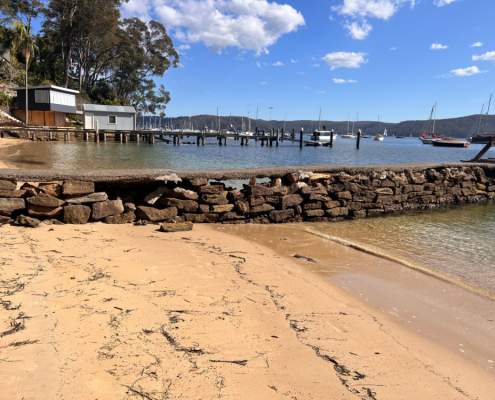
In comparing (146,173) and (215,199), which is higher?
(146,173)

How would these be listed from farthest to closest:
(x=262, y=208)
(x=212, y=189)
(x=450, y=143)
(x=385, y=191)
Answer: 1. (x=450, y=143)
2. (x=385, y=191)
3. (x=262, y=208)
4. (x=212, y=189)

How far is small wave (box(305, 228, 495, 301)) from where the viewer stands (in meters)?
4.87

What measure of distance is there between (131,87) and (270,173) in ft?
206

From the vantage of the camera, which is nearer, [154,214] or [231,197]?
[154,214]

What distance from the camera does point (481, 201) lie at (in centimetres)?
1248

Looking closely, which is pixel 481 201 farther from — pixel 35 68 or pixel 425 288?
pixel 35 68

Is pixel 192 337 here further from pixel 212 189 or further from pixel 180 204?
pixel 212 189

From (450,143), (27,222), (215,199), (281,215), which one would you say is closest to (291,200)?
(281,215)

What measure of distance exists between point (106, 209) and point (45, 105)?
4408cm

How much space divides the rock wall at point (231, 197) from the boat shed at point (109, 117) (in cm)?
4440

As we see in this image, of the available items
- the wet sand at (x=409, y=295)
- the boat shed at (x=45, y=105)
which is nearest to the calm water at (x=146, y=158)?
the boat shed at (x=45, y=105)

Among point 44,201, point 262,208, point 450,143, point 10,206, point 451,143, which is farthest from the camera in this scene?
point 450,143

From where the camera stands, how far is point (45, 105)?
43.2 metres

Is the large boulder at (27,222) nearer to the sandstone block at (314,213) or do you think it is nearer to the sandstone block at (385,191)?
the sandstone block at (314,213)
